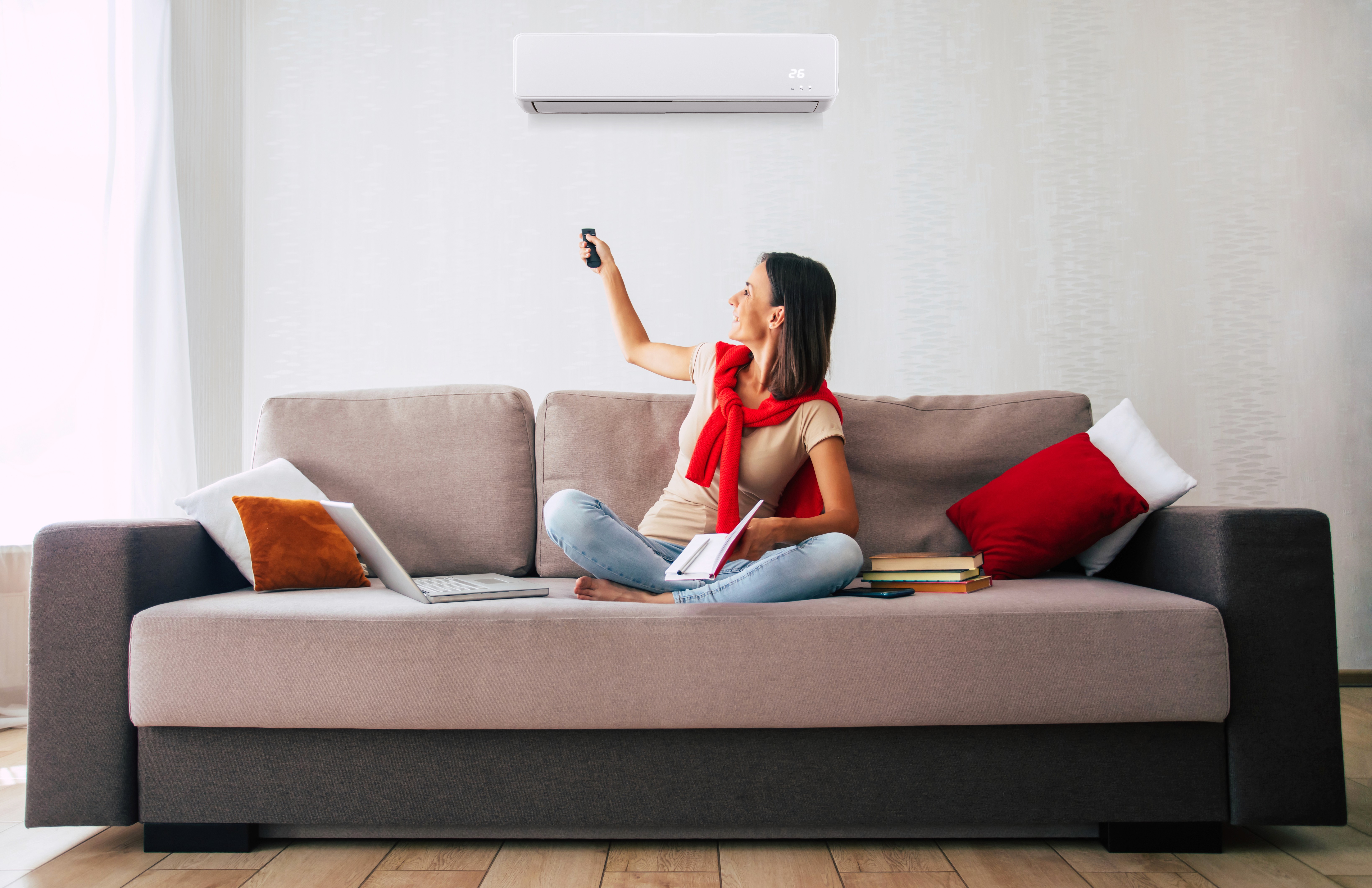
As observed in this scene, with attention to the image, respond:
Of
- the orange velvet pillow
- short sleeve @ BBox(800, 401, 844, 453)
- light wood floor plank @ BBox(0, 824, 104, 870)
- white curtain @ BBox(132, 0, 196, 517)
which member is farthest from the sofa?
white curtain @ BBox(132, 0, 196, 517)

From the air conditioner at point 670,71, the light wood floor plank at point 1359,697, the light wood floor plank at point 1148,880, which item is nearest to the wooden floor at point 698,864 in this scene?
the light wood floor plank at point 1148,880

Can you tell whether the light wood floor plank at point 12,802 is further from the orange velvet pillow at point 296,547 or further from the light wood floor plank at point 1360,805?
the light wood floor plank at point 1360,805

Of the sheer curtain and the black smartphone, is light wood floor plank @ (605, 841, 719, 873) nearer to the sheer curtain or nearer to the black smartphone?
the black smartphone

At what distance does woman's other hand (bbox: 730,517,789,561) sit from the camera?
1.70 m

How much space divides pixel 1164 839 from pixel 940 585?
0.57m

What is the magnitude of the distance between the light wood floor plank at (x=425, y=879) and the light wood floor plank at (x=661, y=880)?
8.6 inches

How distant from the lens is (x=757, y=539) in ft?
5.58

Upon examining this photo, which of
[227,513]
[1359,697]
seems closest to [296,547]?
[227,513]

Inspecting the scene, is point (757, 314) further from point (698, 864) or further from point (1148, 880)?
point (1148, 880)

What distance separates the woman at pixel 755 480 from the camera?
5.41ft

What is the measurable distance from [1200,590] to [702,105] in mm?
1777

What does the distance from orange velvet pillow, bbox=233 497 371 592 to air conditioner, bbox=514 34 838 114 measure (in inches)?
51.2

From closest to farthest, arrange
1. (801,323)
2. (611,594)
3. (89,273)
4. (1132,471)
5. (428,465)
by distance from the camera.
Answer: (611,594) → (1132,471) → (801,323) → (428,465) → (89,273)

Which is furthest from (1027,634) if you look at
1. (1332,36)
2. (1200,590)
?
(1332,36)
